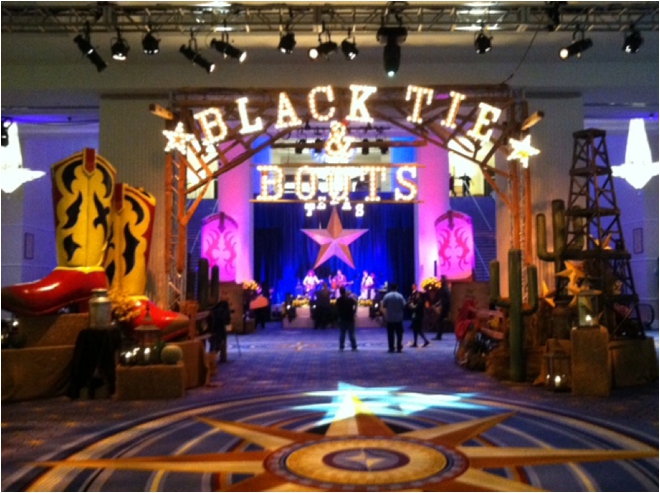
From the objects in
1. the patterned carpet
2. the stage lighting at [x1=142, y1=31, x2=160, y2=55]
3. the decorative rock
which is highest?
the stage lighting at [x1=142, y1=31, x2=160, y2=55]

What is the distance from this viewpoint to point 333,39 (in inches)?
394

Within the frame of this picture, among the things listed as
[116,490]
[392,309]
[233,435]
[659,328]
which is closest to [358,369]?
[392,309]

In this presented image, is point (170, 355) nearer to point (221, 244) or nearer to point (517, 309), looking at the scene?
point (517, 309)

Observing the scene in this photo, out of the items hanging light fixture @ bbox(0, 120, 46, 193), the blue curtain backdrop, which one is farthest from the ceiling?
the blue curtain backdrop

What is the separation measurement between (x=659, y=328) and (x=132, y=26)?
12965 millimetres

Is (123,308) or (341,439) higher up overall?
(123,308)

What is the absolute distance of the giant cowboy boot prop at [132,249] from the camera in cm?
746

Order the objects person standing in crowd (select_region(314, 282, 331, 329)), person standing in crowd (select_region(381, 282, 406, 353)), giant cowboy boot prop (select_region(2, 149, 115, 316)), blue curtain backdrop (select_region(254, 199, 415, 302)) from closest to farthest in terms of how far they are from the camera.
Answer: giant cowboy boot prop (select_region(2, 149, 115, 316)) → person standing in crowd (select_region(381, 282, 406, 353)) → person standing in crowd (select_region(314, 282, 331, 329)) → blue curtain backdrop (select_region(254, 199, 415, 302))

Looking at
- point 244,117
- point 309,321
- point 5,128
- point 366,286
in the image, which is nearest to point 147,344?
point 244,117

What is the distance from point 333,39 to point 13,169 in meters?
8.61

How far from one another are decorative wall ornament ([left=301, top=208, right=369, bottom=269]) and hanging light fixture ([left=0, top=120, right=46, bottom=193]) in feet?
28.5

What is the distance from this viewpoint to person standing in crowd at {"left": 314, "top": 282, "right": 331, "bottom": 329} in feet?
52.3

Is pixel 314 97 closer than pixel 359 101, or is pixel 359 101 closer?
pixel 359 101

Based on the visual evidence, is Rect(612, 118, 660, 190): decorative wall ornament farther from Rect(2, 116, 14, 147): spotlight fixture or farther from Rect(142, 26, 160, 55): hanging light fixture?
Rect(2, 116, 14, 147): spotlight fixture
